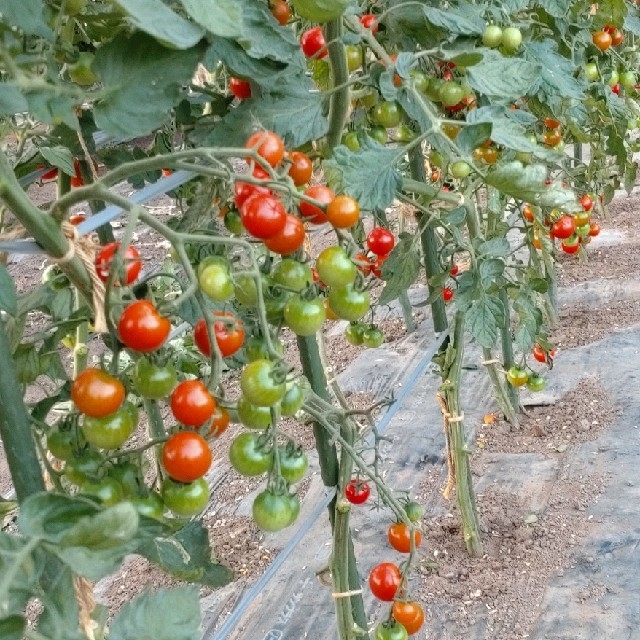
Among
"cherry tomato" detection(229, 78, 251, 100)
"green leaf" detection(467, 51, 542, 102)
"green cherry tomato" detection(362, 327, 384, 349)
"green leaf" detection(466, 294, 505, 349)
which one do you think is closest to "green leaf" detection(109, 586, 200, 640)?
"cherry tomato" detection(229, 78, 251, 100)

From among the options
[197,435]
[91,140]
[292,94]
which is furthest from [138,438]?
[197,435]

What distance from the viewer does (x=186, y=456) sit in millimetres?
607

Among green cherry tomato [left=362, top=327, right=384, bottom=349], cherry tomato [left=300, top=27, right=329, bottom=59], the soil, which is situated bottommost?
the soil

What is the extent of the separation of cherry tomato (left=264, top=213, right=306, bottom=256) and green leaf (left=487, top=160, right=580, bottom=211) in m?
0.28

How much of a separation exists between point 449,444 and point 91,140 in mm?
1106

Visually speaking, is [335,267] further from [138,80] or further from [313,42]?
[313,42]

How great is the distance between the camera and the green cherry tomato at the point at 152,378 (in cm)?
64

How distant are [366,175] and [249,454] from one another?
1.10 feet

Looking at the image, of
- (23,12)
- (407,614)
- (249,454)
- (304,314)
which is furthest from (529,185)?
(407,614)

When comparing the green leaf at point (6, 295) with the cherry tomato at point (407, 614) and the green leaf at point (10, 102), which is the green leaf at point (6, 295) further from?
the cherry tomato at point (407, 614)

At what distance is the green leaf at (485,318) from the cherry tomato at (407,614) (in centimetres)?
42

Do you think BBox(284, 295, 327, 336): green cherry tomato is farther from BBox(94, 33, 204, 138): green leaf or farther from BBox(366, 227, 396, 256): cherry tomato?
BBox(366, 227, 396, 256): cherry tomato

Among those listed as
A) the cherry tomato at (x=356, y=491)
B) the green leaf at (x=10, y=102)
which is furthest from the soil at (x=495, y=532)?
the green leaf at (x=10, y=102)

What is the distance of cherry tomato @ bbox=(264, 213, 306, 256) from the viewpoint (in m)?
0.63
